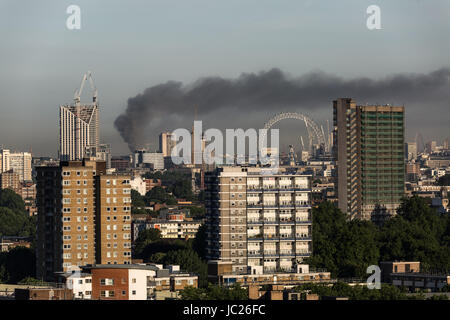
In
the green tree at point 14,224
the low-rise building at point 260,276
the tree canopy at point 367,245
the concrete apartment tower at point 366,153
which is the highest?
the concrete apartment tower at point 366,153

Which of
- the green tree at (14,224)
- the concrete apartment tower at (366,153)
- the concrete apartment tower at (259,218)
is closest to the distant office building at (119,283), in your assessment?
the concrete apartment tower at (259,218)

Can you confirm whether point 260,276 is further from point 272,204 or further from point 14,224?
point 14,224

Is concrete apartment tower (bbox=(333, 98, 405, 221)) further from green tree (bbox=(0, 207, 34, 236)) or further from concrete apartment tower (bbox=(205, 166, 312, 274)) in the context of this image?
concrete apartment tower (bbox=(205, 166, 312, 274))

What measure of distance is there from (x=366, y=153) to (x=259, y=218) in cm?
6145

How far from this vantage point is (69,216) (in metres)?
95.7

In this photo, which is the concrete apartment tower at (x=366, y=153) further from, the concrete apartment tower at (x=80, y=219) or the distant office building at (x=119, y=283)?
the distant office building at (x=119, y=283)

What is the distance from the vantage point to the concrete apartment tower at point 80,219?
95312 mm

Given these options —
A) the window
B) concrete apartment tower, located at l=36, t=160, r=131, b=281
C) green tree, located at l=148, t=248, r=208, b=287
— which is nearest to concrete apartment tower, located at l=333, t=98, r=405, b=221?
green tree, located at l=148, t=248, r=208, b=287

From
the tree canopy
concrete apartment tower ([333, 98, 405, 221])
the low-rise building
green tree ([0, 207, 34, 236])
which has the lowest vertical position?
the low-rise building

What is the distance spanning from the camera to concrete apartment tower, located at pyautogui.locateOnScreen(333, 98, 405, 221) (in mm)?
158000

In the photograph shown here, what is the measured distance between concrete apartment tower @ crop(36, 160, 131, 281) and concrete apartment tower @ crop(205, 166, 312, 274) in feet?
19.9

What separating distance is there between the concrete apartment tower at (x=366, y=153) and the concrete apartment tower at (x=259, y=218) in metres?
58.2

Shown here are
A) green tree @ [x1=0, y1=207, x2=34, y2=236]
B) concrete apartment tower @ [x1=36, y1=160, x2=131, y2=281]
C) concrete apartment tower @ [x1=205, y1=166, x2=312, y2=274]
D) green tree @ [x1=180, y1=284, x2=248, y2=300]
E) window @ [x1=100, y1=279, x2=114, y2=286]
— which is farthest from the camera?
green tree @ [x1=0, y1=207, x2=34, y2=236]
